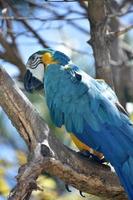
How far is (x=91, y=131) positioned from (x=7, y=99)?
36 centimetres

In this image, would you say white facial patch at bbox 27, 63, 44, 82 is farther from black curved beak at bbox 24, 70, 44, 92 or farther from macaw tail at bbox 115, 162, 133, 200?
Result: macaw tail at bbox 115, 162, 133, 200

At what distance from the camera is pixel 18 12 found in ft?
12.4

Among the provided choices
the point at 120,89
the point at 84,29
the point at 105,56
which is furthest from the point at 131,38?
the point at 105,56

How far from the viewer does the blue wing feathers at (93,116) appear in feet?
7.68

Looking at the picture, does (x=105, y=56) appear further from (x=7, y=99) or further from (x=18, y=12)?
(x=18, y=12)

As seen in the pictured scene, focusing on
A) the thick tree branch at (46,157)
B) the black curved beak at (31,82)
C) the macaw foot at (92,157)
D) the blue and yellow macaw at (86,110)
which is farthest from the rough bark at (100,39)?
the thick tree branch at (46,157)

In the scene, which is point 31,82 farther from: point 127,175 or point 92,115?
point 127,175

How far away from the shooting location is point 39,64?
270cm

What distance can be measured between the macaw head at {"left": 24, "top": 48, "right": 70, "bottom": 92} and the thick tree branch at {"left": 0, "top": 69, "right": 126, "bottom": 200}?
0.36 metres

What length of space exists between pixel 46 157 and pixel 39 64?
617mm

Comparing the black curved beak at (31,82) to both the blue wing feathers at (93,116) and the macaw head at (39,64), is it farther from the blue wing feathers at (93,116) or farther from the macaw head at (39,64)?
the blue wing feathers at (93,116)

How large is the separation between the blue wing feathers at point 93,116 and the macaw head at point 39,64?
7cm

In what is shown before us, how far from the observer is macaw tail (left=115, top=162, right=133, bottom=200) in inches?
89.2

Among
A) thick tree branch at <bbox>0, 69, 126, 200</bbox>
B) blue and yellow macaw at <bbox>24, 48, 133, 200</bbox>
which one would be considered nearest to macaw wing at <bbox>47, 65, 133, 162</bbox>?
blue and yellow macaw at <bbox>24, 48, 133, 200</bbox>
